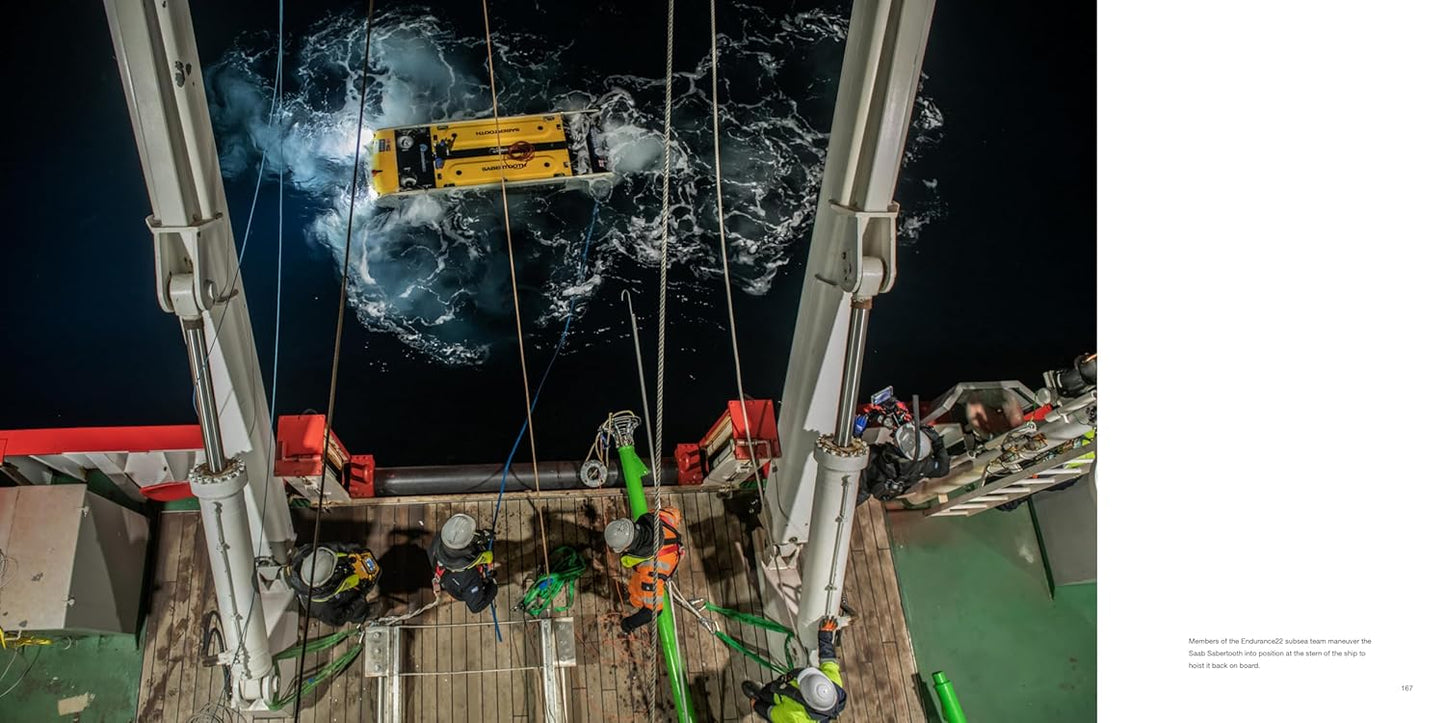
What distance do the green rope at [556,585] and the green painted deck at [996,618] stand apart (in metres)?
2.95

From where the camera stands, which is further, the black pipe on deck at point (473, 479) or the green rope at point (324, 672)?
the black pipe on deck at point (473, 479)

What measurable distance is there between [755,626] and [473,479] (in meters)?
2.90

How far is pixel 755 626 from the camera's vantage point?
8.45 metres

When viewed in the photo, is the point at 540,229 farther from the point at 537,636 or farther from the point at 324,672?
the point at 324,672

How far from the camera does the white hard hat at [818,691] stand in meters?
6.26

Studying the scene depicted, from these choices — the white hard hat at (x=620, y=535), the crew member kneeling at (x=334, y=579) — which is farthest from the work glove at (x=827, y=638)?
the crew member kneeling at (x=334, y=579)

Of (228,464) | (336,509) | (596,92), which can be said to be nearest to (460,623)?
(336,509)

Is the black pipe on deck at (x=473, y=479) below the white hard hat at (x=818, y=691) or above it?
above

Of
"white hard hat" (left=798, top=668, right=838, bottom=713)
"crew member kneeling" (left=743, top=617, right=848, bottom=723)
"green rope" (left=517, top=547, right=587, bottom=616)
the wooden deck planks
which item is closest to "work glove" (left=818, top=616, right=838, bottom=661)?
"crew member kneeling" (left=743, top=617, right=848, bottom=723)

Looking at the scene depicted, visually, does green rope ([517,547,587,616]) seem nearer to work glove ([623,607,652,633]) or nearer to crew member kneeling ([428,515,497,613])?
crew member kneeling ([428,515,497,613])

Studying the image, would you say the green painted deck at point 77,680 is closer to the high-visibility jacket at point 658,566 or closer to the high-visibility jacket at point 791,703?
the high-visibility jacket at point 658,566

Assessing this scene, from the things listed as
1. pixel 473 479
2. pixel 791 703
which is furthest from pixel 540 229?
pixel 791 703

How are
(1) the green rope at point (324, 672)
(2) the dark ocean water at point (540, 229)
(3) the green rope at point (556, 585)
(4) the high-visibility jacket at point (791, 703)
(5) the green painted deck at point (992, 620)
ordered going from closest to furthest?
(4) the high-visibility jacket at point (791, 703), (1) the green rope at point (324, 672), (3) the green rope at point (556, 585), (5) the green painted deck at point (992, 620), (2) the dark ocean water at point (540, 229)

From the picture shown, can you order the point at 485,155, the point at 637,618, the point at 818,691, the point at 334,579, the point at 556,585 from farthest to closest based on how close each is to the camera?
1. the point at 485,155
2. the point at 556,585
3. the point at 637,618
4. the point at 334,579
5. the point at 818,691
